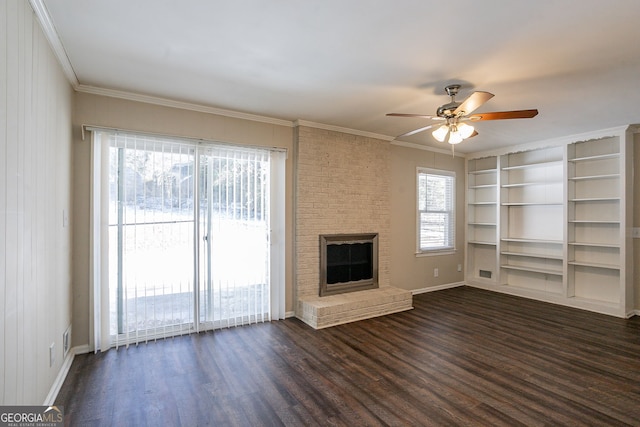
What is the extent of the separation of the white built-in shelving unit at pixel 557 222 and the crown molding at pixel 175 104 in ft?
13.7

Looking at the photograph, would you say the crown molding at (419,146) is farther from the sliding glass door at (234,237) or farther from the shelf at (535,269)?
the sliding glass door at (234,237)

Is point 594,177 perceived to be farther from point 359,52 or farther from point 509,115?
point 359,52

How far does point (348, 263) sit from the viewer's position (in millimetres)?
4734

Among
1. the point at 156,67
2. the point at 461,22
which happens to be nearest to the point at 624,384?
the point at 461,22

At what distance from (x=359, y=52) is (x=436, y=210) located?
161 inches

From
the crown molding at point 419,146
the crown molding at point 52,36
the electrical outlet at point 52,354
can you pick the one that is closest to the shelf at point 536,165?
the crown molding at point 419,146

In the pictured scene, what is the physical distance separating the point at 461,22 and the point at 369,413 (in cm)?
268

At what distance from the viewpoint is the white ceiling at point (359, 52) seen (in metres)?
1.95

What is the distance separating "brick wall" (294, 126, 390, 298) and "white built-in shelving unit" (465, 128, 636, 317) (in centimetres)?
236

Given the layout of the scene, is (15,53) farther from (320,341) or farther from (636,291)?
(636,291)

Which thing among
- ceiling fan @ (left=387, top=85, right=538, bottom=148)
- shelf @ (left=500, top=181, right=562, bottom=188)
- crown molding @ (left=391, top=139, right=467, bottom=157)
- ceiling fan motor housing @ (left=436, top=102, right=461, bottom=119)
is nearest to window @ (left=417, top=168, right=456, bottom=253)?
crown molding @ (left=391, top=139, right=467, bottom=157)

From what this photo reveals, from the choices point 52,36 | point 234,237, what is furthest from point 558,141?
point 52,36

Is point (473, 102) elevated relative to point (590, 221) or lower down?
elevated

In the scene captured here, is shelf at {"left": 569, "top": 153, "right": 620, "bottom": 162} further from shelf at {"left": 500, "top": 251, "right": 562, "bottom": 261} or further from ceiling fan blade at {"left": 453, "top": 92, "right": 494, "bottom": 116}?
ceiling fan blade at {"left": 453, "top": 92, "right": 494, "bottom": 116}
